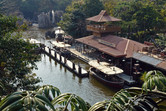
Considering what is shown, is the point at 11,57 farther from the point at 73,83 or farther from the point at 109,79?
the point at 109,79

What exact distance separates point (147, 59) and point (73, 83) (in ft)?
37.2

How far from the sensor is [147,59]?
2747cm

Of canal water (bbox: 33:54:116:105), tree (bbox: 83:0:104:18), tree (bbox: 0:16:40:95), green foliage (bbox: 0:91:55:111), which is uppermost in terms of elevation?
tree (bbox: 83:0:104:18)

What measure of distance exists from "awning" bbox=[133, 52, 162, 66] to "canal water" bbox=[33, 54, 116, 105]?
5.79m

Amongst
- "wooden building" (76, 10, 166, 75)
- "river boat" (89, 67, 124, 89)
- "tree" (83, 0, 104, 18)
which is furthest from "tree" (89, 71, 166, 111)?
"tree" (83, 0, 104, 18)

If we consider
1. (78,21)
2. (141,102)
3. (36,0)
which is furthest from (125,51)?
(36,0)

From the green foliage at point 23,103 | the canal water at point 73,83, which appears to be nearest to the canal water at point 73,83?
the canal water at point 73,83

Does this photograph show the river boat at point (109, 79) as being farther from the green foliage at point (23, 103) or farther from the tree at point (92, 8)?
the tree at point (92, 8)

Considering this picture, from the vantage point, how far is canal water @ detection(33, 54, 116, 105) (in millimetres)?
26531

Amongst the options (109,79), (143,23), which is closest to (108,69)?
(109,79)

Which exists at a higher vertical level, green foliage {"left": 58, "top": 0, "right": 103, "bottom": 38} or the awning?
green foliage {"left": 58, "top": 0, "right": 103, "bottom": 38}

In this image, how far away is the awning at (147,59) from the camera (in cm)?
2610

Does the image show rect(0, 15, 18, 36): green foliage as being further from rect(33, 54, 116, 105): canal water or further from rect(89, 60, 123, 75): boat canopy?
rect(89, 60, 123, 75): boat canopy

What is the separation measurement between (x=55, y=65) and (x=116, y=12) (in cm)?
3015
